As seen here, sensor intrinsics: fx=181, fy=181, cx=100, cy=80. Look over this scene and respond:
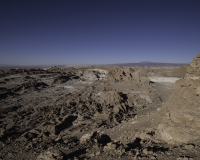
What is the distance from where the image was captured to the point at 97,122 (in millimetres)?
12781

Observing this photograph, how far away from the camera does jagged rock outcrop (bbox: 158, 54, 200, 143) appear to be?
591cm

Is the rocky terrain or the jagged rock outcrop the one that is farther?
the jagged rock outcrop

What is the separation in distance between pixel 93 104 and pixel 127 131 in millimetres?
9016

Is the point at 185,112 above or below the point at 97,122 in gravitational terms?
above

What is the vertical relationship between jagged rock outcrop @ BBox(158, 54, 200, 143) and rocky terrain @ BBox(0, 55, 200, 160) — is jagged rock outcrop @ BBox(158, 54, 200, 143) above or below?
above

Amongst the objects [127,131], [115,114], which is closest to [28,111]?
[115,114]

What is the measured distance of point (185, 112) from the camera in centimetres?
643

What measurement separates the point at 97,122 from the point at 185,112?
7356mm

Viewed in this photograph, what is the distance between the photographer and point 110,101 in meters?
18.5

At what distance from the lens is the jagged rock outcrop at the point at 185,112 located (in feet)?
19.4

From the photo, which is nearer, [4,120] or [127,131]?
[127,131]

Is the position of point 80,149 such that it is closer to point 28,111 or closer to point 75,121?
point 75,121

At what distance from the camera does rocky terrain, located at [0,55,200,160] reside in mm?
5746

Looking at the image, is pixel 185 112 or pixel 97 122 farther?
pixel 97 122
